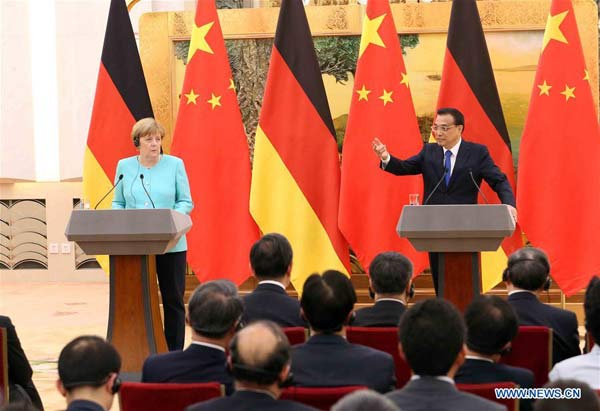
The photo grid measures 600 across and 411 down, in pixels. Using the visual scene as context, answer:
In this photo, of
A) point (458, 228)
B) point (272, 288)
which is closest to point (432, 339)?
point (272, 288)

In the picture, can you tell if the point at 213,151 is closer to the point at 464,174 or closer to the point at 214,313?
the point at 464,174

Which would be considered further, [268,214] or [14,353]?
[268,214]

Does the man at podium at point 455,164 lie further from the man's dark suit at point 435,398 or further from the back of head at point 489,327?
the man's dark suit at point 435,398

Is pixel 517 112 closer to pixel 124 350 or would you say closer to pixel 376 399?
pixel 124 350

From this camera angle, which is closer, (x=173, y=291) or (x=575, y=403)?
(x=575, y=403)

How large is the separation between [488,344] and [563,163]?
415cm

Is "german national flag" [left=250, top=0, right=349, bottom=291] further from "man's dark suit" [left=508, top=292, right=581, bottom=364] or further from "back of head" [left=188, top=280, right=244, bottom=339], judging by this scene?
"back of head" [left=188, top=280, right=244, bottom=339]

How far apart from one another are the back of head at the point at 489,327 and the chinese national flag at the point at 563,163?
3.97 metres

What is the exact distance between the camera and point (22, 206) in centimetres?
1209

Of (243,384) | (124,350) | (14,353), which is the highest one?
(243,384)

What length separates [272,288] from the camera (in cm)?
416

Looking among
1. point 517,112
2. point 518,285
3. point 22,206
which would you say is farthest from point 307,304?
point 22,206

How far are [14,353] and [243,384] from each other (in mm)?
1671

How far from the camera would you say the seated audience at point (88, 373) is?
8.42 ft
